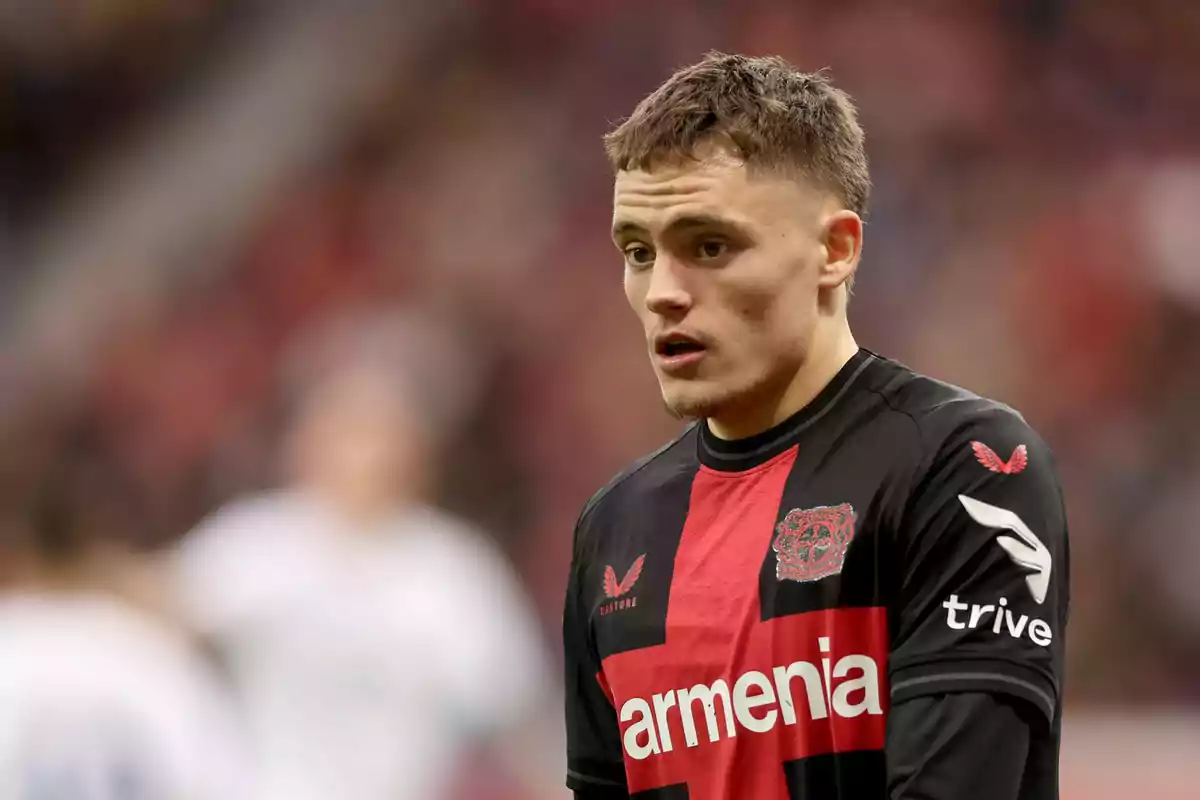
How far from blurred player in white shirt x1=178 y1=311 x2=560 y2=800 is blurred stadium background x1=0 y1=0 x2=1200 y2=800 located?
0.60 m

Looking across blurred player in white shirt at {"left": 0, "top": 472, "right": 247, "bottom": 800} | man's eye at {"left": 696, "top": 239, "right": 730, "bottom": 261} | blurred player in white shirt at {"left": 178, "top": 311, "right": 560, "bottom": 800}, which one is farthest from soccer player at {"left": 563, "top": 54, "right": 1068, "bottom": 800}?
blurred player in white shirt at {"left": 178, "top": 311, "right": 560, "bottom": 800}

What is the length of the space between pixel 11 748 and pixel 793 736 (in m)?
2.38

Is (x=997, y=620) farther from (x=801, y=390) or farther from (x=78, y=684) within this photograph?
(x=78, y=684)

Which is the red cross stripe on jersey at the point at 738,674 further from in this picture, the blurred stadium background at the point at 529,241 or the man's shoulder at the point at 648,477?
the blurred stadium background at the point at 529,241

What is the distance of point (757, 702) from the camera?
5.72 ft

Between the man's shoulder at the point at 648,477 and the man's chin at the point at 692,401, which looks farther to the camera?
the man's shoulder at the point at 648,477

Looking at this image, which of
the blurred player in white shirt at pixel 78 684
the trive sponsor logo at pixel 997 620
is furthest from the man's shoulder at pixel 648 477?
the blurred player in white shirt at pixel 78 684

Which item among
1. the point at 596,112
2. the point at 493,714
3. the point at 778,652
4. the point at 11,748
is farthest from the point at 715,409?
the point at 596,112

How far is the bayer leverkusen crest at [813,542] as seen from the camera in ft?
5.63

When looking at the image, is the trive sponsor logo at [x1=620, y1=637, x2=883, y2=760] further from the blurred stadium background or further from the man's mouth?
the blurred stadium background

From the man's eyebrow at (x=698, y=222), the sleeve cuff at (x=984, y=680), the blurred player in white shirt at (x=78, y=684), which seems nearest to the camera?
the sleeve cuff at (x=984, y=680)

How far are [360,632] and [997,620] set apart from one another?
3.34 meters

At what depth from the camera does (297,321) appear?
6449 mm

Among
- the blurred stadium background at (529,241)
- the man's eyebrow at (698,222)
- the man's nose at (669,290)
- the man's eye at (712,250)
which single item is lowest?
the man's nose at (669,290)
